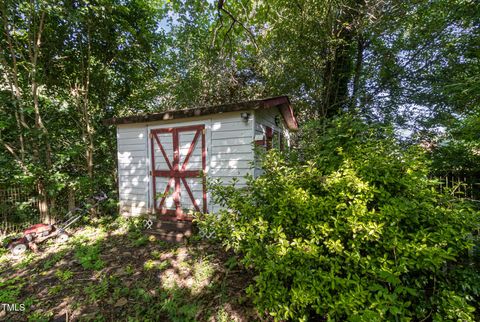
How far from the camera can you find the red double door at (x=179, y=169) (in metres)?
4.65

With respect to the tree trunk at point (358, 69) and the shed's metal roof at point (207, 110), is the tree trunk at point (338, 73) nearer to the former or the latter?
the tree trunk at point (358, 69)

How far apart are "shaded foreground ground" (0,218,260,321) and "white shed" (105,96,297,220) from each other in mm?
1108

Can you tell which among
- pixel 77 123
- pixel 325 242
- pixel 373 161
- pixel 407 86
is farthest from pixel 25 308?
Answer: pixel 407 86

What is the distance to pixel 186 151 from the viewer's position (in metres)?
4.77

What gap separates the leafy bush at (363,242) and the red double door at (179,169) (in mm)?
2468

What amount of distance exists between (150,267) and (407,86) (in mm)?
9207

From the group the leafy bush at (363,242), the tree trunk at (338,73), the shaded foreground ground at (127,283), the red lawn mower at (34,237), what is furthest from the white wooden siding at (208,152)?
the tree trunk at (338,73)

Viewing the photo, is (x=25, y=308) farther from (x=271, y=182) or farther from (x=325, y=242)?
(x=325, y=242)

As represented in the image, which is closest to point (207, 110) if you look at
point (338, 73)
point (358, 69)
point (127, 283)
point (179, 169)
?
point (179, 169)

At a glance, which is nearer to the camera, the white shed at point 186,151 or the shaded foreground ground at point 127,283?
the shaded foreground ground at point 127,283

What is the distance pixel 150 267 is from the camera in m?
3.34

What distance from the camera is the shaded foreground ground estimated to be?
8.13 ft

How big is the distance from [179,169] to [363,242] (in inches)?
156

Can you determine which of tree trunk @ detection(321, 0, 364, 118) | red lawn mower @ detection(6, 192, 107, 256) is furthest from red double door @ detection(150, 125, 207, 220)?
tree trunk @ detection(321, 0, 364, 118)
